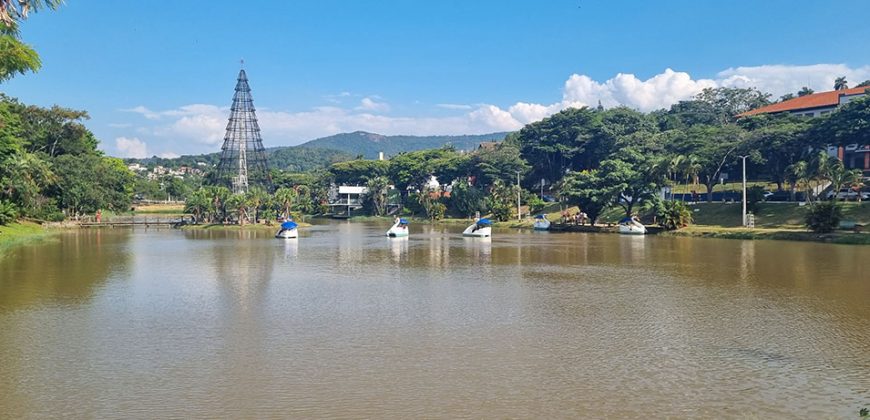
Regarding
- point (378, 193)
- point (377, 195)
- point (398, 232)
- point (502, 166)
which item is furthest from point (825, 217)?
point (377, 195)

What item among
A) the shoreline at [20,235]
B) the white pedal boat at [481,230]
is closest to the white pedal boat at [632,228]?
the white pedal boat at [481,230]

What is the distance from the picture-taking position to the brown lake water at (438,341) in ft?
37.0

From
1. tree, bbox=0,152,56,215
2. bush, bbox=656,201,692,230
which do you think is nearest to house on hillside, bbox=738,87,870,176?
bush, bbox=656,201,692,230

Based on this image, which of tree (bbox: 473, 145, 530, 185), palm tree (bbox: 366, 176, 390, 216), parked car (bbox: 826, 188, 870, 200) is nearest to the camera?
parked car (bbox: 826, 188, 870, 200)

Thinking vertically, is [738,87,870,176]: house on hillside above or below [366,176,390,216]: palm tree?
above

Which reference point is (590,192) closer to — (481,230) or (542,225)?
(542,225)

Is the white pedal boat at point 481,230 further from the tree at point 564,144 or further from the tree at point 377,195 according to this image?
the tree at point 377,195

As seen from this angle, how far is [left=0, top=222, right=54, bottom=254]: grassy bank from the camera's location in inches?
A: 1756

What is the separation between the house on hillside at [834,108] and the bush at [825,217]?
19.8 m

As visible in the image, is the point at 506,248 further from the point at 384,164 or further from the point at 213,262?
the point at 384,164

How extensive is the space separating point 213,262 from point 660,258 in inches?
985

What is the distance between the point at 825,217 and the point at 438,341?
38523 mm

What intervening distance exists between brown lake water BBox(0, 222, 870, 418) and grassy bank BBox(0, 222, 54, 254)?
650 inches

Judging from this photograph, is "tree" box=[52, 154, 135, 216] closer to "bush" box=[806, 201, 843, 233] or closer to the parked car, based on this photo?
"bush" box=[806, 201, 843, 233]
